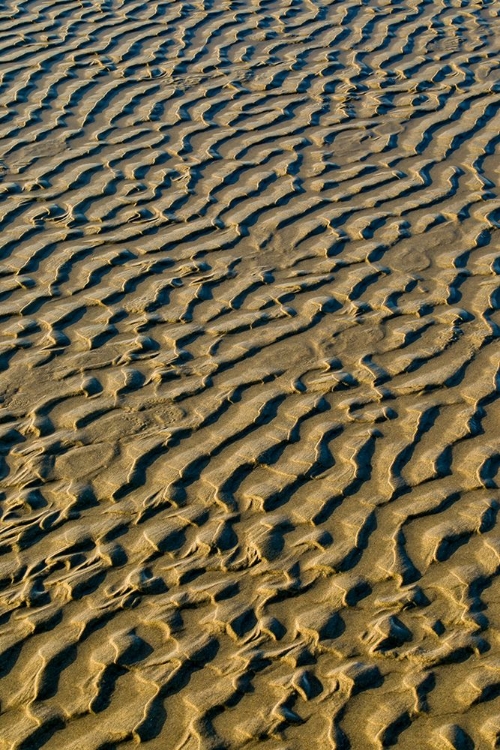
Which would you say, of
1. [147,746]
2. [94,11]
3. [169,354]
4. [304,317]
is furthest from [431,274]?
[94,11]

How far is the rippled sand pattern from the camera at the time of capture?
2.77 metres

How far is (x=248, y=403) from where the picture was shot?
3.83m

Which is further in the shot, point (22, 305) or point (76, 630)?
point (22, 305)

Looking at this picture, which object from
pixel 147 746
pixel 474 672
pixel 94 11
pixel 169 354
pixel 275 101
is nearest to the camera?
pixel 147 746

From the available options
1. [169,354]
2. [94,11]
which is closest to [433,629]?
[169,354]

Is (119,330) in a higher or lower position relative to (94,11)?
lower

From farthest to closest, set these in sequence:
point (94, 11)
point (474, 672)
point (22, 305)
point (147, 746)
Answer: point (94, 11), point (22, 305), point (474, 672), point (147, 746)

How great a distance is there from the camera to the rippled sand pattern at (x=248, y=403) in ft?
9.08

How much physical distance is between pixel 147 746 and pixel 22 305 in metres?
2.33

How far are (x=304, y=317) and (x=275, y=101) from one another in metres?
2.55

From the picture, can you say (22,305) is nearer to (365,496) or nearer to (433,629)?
(365,496)

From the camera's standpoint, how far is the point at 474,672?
2787 millimetres

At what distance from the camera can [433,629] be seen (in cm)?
291

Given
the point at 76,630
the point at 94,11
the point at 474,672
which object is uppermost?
the point at 94,11
